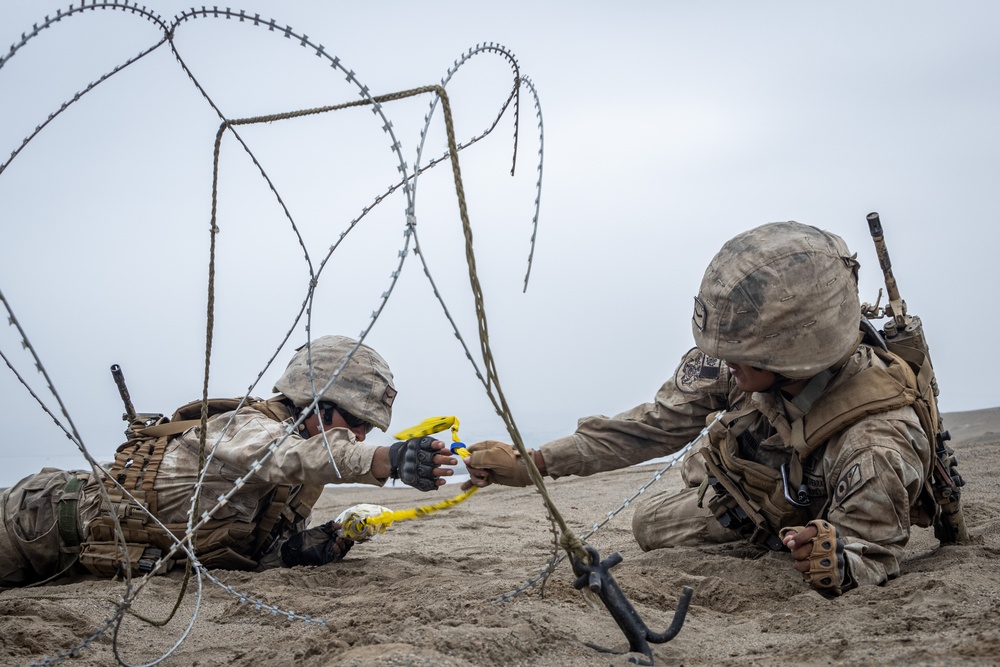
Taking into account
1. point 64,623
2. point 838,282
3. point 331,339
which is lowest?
point 64,623

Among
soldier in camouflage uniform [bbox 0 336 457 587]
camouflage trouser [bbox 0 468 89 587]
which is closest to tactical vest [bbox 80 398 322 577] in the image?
soldier in camouflage uniform [bbox 0 336 457 587]

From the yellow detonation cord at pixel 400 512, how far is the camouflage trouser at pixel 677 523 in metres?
1.03

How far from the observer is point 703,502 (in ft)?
14.5

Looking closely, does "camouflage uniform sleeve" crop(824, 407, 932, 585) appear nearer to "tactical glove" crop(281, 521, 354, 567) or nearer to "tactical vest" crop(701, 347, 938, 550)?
"tactical vest" crop(701, 347, 938, 550)

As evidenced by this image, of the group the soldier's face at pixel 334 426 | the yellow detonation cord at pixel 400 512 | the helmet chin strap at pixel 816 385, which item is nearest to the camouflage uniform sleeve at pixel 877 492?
the helmet chin strap at pixel 816 385

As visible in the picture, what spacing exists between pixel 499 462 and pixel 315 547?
126 cm

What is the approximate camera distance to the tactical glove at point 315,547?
4.62 meters

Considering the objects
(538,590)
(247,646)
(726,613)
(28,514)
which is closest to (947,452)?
(726,613)

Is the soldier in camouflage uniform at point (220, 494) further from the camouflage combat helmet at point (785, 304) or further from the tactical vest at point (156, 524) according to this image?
the camouflage combat helmet at point (785, 304)

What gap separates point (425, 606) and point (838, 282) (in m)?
2.00

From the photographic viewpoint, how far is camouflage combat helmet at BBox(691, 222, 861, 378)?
3455 millimetres

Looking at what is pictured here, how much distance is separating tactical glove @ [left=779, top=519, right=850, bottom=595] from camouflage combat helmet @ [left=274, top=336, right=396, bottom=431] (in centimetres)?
255

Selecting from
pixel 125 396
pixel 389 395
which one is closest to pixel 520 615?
pixel 389 395

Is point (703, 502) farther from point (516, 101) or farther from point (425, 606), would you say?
point (516, 101)
